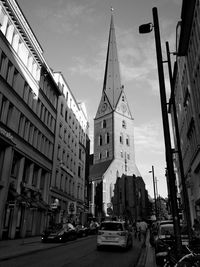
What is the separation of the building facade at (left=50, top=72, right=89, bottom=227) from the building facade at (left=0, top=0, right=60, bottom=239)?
346cm

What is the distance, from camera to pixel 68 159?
41500mm

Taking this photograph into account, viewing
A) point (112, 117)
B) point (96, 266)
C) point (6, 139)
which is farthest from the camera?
point (112, 117)

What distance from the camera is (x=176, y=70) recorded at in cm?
3284

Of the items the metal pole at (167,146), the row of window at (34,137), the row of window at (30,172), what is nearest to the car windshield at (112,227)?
the row of window at (30,172)

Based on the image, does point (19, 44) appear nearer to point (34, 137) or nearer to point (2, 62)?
point (2, 62)

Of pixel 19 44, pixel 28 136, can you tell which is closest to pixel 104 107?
pixel 28 136

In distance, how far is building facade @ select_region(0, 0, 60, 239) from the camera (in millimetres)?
21234

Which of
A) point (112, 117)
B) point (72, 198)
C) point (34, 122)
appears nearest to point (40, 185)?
point (34, 122)

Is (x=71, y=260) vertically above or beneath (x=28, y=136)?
beneath

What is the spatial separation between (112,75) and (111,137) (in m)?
23.6

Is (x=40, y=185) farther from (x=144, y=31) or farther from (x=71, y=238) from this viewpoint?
(x=144, y=31)

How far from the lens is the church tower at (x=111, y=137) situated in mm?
78125

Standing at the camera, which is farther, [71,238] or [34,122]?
[34,122]

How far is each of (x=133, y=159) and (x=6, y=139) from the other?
70189 mm
